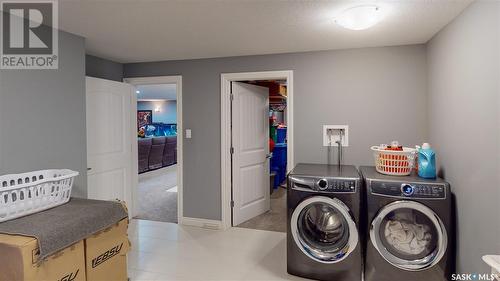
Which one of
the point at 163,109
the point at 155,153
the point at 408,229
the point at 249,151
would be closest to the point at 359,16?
the point at 408,229

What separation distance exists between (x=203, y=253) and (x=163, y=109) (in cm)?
999

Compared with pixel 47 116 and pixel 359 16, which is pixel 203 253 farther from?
pixel 359 16

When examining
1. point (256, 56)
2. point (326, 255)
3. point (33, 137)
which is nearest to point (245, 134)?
point (256, 56)

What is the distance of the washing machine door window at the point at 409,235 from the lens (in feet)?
7.01

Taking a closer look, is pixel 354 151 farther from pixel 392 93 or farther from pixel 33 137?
pixel 33 137

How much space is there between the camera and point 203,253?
9.73 ft

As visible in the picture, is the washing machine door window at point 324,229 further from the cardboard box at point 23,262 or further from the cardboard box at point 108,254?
the cardboard box at point 23,262

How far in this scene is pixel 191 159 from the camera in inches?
148

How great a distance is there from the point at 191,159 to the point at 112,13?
→ 202 cm

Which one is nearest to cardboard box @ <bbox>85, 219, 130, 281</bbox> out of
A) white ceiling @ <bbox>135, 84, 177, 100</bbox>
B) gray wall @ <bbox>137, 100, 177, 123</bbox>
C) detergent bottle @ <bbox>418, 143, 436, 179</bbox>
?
detergent bottle @ <bbox>418, 143, 436, 179</bbox>

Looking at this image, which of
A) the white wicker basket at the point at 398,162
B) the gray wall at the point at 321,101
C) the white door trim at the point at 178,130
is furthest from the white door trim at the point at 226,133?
the white wicker basket at the point at 398,162

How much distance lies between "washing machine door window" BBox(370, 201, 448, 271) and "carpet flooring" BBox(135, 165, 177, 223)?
267cm

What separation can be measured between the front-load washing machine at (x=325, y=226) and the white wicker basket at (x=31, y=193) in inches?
67.9

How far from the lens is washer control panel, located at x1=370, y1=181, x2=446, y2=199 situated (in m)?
2.11
